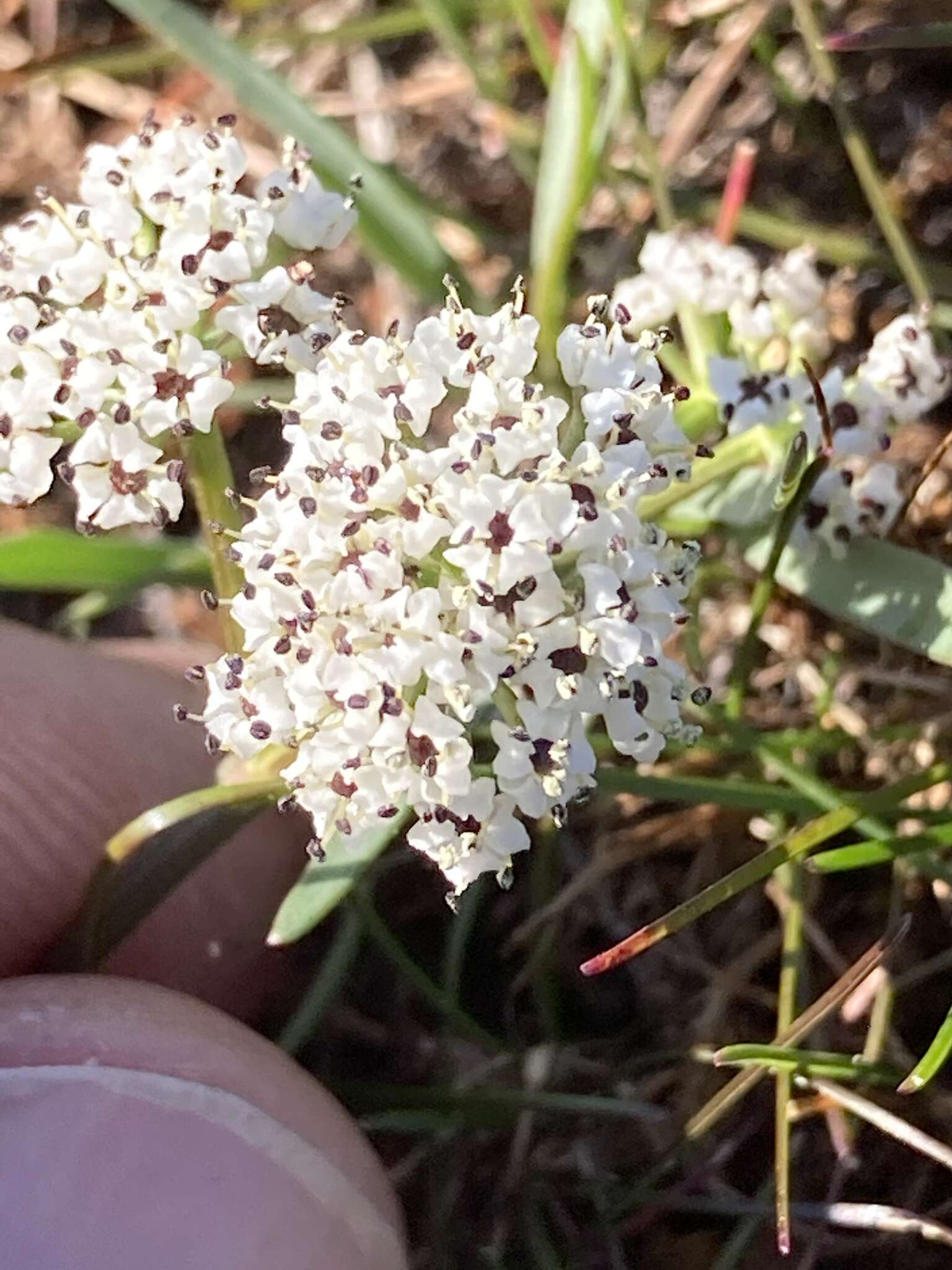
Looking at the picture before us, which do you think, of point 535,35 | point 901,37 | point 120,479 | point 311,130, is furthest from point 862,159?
point 120,479

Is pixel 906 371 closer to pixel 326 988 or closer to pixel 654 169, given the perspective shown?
pixel 654 169

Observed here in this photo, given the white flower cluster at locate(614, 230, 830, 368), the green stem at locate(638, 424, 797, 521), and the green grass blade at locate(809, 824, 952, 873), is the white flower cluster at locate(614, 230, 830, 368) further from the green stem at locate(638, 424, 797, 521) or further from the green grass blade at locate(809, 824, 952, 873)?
the green grass blade at locate(809, 824, 952, 873)

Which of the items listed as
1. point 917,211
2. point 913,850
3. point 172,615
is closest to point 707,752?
point 913,850

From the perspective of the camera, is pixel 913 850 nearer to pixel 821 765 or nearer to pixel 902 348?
pixel 821 765

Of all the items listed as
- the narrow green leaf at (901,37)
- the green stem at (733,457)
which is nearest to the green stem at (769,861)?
the green stem at (733,457)

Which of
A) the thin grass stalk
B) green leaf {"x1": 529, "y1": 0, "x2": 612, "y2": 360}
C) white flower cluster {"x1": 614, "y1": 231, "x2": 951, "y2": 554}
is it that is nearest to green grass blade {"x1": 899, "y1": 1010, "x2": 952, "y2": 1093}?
white flower cluster {"x1": 614, "y1": 231, "x2": 951, "y2": 554}

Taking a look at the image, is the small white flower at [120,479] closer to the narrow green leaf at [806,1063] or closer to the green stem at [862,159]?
the narrow green leaf at [806,1063]
